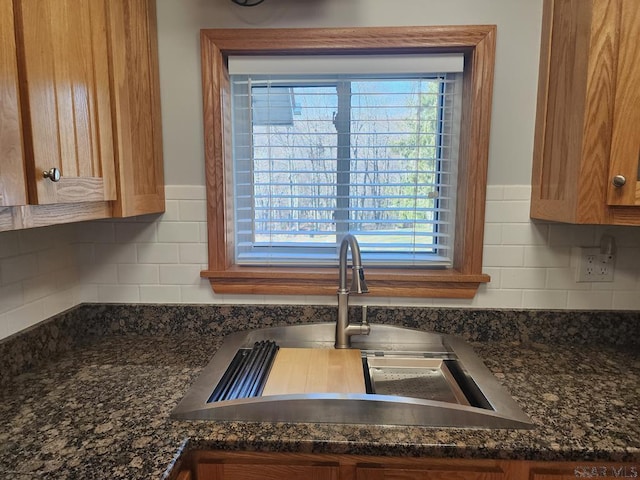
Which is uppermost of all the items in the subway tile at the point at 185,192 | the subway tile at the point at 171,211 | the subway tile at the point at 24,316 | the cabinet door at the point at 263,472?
the subway tile at the point at 185,192

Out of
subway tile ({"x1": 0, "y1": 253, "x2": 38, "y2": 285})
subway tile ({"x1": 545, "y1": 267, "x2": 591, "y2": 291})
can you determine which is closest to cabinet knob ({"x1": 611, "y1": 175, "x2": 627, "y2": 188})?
subway tile ({"x1": 545, "y1": 267, "x2": 591, "y2": 291})

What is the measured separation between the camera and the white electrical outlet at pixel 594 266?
1402 mm

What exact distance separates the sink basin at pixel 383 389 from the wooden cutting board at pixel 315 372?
33mm

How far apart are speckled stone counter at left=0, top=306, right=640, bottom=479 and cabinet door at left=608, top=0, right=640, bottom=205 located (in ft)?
1.75

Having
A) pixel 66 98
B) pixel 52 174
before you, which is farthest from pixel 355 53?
pixel 52 174

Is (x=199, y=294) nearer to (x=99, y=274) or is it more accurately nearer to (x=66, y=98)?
(x=99, y=274)

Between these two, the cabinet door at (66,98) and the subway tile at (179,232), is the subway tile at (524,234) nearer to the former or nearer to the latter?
the subway tile at (179,232)

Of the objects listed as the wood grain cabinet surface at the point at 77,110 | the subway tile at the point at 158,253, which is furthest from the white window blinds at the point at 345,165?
the wood grain cabinet surface at the point at 77,110

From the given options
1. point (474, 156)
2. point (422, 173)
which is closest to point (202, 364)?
point (422, 173)

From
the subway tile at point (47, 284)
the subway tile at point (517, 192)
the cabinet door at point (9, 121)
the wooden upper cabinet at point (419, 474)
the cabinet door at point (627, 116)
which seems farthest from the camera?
the subway tile at point (517, 192)

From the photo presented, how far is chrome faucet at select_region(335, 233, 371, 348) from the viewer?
49.5 inches

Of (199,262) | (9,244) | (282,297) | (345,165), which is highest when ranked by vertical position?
(345,165)

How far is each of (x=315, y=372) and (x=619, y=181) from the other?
999 millimetres

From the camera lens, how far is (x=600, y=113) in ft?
3.53
